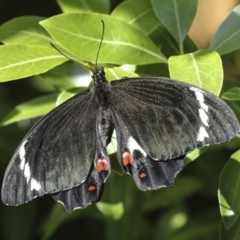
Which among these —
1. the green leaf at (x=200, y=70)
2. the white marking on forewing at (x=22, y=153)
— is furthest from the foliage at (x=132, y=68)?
the white marking on forewing at (x=22, y=153)

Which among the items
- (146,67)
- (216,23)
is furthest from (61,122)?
(216,23)

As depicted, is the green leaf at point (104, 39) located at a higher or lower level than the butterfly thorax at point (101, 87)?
higher

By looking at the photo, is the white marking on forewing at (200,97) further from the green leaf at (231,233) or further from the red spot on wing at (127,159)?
the green leaf at (231,233)

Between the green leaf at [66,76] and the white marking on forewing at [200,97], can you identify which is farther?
the green leaf at [66,76]

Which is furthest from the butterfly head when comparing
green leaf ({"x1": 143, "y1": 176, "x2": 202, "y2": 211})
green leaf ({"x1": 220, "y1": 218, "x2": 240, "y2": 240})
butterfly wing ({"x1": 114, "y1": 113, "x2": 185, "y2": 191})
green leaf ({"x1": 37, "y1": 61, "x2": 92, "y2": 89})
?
green leaf ({"x1": 143, "y1": 176, "x2": 202, "y2": 211})

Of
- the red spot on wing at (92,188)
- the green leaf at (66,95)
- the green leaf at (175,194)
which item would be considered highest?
the green leaf at (66,95)

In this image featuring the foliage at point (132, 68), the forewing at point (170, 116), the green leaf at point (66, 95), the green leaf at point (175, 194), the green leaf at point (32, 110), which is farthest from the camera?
the green leaf at point (175, 194)

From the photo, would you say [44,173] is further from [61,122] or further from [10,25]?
[10,25]
